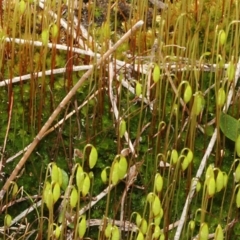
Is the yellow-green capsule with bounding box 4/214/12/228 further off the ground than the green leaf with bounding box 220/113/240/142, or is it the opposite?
the green leaf with bounding box 220/113/240/142

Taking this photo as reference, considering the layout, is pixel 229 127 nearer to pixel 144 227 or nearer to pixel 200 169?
pixel 200 169

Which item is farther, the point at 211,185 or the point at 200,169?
the point at 200,169

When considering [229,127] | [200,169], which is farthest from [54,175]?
[229,127]

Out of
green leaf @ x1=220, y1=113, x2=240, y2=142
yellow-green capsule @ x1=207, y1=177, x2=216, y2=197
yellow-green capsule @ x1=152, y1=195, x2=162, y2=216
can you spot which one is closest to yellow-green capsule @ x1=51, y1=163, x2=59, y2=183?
yellow-green capsule @ x1=152, y1=195, x2=162, y2=216

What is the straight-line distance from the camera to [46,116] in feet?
5.36

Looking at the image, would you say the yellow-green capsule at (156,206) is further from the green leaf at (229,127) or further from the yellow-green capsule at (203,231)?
the green leaf at (229,127)

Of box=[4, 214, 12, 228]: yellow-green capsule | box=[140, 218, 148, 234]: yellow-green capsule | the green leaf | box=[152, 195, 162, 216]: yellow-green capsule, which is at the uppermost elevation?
the green leaf

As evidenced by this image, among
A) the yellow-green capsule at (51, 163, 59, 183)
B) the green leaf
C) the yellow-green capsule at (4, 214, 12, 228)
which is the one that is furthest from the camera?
the green leaf

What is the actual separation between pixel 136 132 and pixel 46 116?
0.89 ft

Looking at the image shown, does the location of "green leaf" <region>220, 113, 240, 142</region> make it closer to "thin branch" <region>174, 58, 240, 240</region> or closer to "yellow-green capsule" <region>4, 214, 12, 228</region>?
"thin branch" <region>174, 58, 240, 240</region>

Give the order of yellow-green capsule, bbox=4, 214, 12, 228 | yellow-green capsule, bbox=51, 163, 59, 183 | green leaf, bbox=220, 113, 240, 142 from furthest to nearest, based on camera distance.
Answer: green leaf, bbox=220, 113, 240, 142
yellow-green capsule, bbox=4, 214, 12, 228
yellow-green capsule, bbox=51, 163, 59, 183

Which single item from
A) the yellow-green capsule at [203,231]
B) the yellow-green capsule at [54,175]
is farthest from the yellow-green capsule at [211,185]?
the yellow-green capsule at [54,175]

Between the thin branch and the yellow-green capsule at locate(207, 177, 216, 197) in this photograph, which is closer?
the yellow-green capsule at locate(207, 177, 216, 197)

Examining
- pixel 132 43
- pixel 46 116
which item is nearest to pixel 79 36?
pixel 132 43
